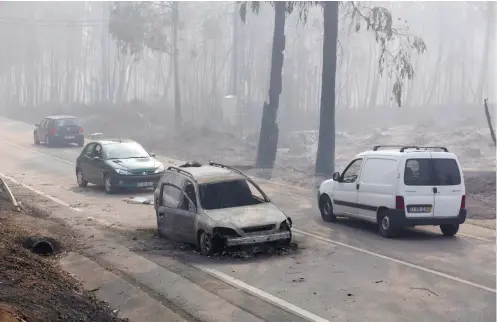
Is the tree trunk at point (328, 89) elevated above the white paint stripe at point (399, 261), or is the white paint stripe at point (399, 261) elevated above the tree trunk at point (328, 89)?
the tree trunk at point (328, 89)

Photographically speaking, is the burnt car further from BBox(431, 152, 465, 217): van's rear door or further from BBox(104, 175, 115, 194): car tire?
BBox(104, 175, 115, 194): car tire

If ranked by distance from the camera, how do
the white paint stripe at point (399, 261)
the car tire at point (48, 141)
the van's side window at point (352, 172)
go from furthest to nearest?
the car tire at point (48, 141) → the van's side window at point (352, 172) → the white paint stripe at point (399, 261)

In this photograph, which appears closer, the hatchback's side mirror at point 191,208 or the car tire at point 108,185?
the hatchback's side mirror at point 191,208

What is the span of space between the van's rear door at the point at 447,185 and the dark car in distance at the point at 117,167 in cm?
944

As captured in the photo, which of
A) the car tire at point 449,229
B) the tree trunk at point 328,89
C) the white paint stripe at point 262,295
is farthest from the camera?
the tree trunk at point 328,89

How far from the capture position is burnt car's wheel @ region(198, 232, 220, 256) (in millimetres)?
11789

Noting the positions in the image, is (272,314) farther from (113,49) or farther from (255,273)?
(113,49)

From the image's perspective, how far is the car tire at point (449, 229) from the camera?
14.3 meters

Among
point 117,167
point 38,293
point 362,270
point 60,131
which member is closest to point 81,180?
point 117,167

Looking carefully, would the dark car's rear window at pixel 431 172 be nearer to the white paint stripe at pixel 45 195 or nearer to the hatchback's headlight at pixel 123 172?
the white paint stripe at pixel 45 195

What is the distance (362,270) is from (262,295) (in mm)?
2211

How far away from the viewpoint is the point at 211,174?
13.3 metres

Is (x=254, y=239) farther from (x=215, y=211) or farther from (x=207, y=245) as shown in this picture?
(x=215, y=211)

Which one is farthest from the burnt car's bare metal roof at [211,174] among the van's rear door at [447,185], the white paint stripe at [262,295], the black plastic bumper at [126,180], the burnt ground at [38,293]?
the black plastic bumper at [126,180]
